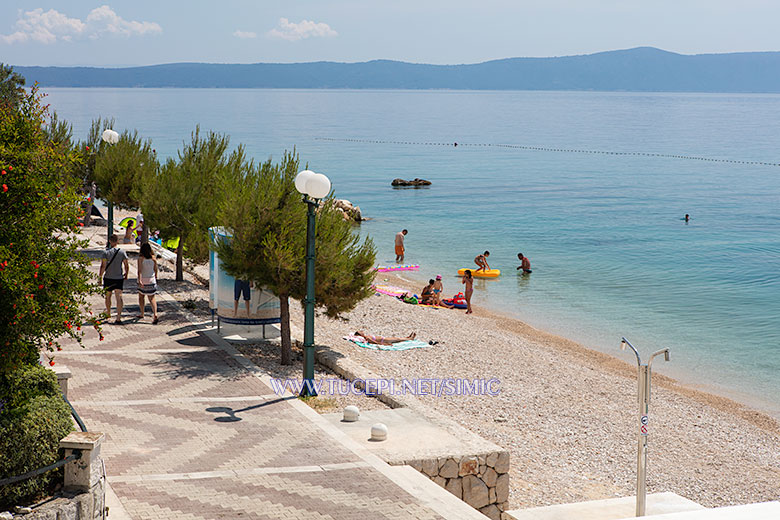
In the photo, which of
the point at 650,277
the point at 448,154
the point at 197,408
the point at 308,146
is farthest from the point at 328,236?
the point at 308,146

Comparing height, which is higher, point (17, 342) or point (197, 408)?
point (17, 342)

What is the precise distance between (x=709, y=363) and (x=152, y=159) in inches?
659

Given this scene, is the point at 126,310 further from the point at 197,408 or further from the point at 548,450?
the point at 548,450

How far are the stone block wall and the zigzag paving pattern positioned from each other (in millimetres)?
887

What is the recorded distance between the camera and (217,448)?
32.1 ft

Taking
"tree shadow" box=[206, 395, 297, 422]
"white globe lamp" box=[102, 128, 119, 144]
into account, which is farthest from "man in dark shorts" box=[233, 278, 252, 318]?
"white globe lamp" box=[102, 128, 119, 144]

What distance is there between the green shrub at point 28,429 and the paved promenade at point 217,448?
3.87 ft

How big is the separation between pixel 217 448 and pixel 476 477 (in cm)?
309

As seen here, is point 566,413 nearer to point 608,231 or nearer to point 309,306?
point 309,306

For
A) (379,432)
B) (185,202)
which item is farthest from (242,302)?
(379,432)

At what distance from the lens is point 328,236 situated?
45.6 feet

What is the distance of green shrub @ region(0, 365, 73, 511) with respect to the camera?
6.68 m

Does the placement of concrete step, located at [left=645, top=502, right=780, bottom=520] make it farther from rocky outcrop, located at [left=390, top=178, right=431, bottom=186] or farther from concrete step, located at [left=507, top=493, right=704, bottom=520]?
rocky outcrop, located at [left=390, top=178, right=431, bottom=186]

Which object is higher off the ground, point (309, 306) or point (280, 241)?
point (280, 241)
